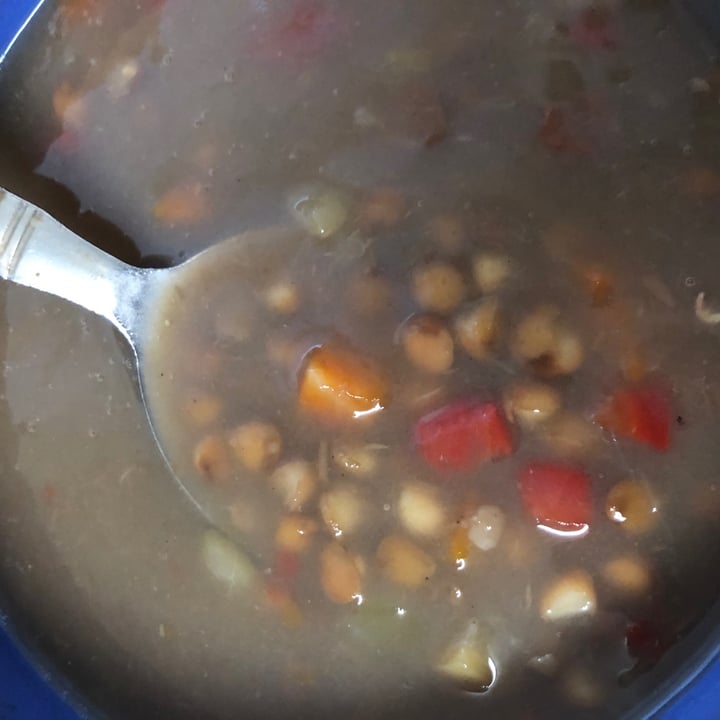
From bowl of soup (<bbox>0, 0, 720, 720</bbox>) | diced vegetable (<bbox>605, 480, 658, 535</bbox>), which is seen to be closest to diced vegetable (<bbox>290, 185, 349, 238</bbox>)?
bowl of soup (<bbox>0, 0, 720, 720</bbox>)

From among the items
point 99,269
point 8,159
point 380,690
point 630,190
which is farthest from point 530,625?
point 8,159

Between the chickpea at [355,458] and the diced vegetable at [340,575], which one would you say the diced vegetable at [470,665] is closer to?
the diced vegetable at [340,575]

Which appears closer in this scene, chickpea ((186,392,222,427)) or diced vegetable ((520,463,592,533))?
diced vegetable ((520,463,592,533))

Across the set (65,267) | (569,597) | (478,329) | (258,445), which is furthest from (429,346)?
(65,267)

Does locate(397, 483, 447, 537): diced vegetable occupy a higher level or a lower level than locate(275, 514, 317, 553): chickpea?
lower

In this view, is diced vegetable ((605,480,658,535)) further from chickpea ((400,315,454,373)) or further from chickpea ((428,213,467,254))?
chickpea ((428,213,467,254))

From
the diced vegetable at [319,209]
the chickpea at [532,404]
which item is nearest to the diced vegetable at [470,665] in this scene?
the chickpea at [532,404]
